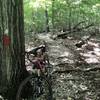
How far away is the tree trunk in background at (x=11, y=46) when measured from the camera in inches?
147

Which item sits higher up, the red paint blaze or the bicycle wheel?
the red paint blaze

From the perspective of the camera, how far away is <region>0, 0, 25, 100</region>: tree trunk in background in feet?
12.2

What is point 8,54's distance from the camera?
3.86 m

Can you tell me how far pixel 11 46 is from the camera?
3.87m

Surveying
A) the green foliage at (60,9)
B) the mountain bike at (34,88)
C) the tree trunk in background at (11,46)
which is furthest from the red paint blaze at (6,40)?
the green foliage at (60,9)

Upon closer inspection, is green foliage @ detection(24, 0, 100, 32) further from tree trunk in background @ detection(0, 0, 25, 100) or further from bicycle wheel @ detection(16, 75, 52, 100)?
tree trunk in background @ detection(0, 0, 25, 100)

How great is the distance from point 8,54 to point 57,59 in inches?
185

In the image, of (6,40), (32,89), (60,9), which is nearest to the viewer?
(6,40)

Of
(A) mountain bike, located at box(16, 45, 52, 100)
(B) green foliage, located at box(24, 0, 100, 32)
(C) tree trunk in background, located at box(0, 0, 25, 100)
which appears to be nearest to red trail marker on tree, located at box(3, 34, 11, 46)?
(C) tree trunk in background, located at box(0, 0, 25, 100)

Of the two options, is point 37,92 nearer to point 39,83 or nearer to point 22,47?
point 39,83

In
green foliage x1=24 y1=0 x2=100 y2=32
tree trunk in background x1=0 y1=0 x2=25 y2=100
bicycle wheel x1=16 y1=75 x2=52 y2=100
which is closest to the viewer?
tree trunk in background x1=0 y1=0 x2=25 y2=100

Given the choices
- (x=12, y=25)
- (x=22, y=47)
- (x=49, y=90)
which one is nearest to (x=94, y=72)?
→ (x=49, y=90)

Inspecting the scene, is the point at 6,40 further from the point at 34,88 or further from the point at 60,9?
the point at 60,9

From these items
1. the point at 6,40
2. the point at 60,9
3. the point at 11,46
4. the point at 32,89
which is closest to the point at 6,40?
the point at 6,40
